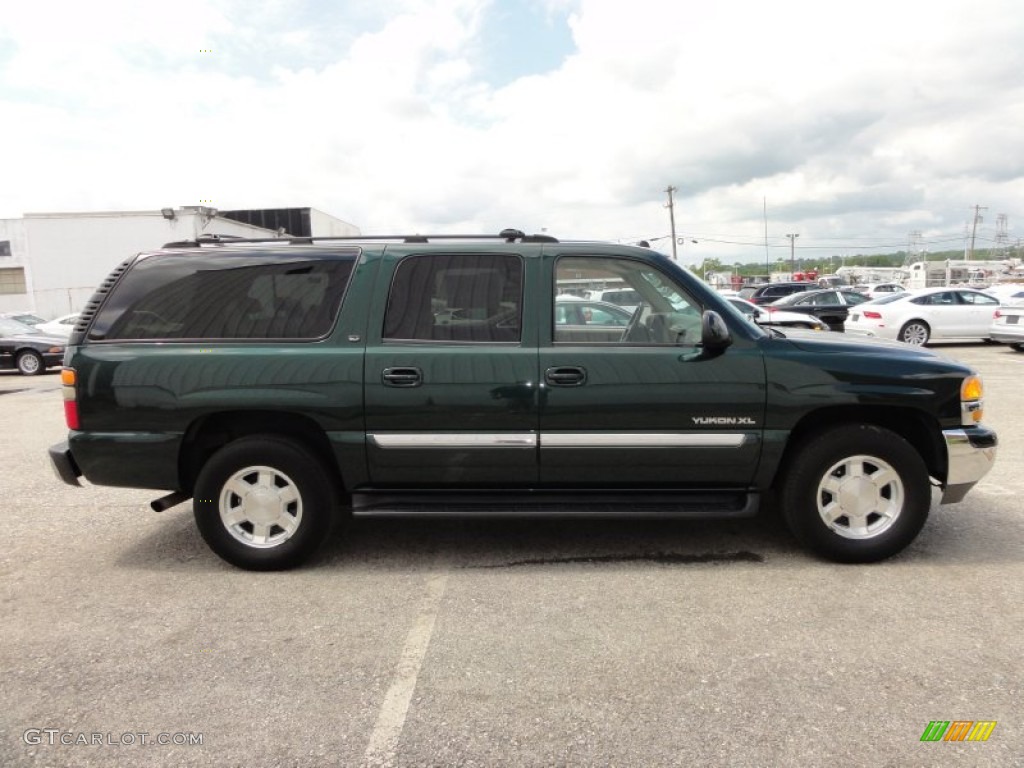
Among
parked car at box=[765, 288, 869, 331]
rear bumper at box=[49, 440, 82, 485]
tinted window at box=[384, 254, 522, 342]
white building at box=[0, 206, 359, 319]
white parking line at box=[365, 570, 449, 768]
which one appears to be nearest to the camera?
white parking line at box=[365, 570, 449, 768]

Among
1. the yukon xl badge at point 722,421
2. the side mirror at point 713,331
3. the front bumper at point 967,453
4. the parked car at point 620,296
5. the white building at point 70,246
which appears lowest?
the front bumper at point 967,453

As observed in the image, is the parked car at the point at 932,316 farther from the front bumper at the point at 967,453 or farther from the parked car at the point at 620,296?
the parked car at the point at 620,296

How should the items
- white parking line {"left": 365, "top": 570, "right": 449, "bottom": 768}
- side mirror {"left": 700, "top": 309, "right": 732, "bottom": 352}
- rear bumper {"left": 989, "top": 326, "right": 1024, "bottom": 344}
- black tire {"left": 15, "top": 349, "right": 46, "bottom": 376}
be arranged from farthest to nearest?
black tire {"left": 15, "top": 349, "right": 46, "bottom": 376} < rear bumper {"left": 989, "top": 326, "right": 1024, "bottom": 344} < side mirror {"left": 700, "top": 309, "right": 732, "bottom": 352} < white parking line {"left": 365, "top": 570, "right": 449, "bottom": 768}

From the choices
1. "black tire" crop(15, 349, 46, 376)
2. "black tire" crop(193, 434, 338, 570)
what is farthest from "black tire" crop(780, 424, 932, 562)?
"black tire" crop(15, 349, 46, 376)

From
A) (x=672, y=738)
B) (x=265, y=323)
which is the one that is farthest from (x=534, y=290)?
(x=672, y=738)

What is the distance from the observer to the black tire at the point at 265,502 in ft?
13.0

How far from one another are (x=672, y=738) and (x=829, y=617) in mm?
1292

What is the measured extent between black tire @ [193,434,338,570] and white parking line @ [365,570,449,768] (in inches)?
31.5

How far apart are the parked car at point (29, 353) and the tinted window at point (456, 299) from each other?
50.9 ft

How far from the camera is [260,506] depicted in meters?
4.04

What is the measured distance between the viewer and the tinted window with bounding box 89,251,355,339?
399 centimetres

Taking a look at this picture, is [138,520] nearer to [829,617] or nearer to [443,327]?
[443,327]

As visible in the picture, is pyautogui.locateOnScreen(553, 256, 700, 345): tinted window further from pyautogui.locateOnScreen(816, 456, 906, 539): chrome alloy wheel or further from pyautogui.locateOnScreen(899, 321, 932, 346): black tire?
pyautogui.locateOnScreen(899, 321, 932, 346): black tire

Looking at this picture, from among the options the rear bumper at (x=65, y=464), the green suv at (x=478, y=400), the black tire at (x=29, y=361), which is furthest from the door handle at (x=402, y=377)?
the black tire at (x=29, y=361)
